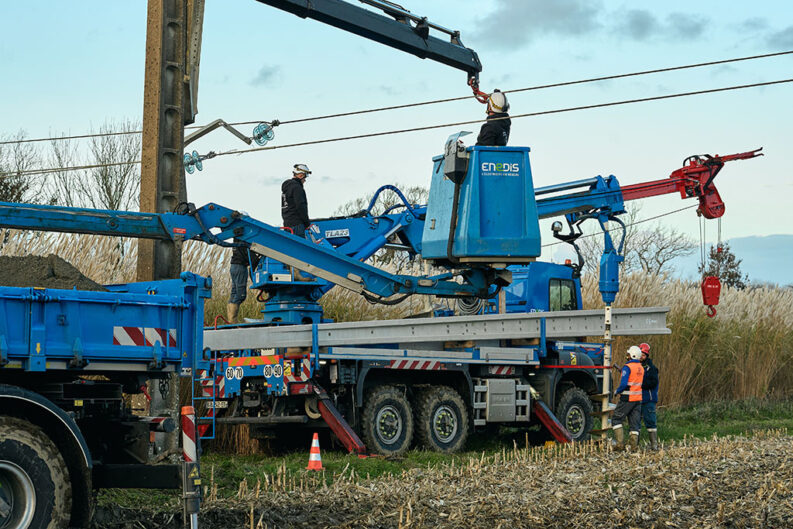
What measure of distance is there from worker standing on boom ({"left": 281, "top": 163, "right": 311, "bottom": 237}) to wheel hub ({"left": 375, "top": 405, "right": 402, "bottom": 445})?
2.84m

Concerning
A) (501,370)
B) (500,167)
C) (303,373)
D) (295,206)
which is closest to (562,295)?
(501,370)

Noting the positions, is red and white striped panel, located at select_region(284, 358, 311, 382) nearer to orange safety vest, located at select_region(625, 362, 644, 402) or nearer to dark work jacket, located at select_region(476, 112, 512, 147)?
dark work jacket, located at select_region(476, 112, 512, 147)

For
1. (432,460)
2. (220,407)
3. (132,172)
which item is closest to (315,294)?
(220,407)

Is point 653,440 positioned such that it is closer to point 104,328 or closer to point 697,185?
point 697,185

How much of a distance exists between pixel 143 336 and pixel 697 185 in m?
12.8

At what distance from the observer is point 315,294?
14.8 m

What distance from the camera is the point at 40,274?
847 cm

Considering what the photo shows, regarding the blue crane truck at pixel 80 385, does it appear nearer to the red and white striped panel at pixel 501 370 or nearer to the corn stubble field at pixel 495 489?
the corn stubble field at pixel 495 489

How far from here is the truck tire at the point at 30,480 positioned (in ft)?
22.1

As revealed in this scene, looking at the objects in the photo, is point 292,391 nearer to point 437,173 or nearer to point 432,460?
point 432,460

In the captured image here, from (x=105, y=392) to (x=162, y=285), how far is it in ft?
3.31

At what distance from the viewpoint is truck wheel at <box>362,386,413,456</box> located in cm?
1359

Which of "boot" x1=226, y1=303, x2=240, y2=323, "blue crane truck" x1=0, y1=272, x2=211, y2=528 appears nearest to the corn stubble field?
"blue crane truck" x1=0, y1=272, x2=211, y2=528

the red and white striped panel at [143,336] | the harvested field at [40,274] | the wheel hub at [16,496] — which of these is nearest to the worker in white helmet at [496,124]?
the harvested field at [40,274]
